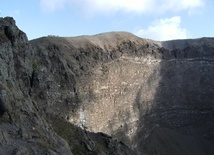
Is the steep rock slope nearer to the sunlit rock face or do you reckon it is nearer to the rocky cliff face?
the rocky cliff face

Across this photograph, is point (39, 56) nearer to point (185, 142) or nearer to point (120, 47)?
point (120, 47)

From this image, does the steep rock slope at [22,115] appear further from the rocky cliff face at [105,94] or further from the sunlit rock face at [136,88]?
the sunlit rock face at [136,88]

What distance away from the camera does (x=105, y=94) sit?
3681cm

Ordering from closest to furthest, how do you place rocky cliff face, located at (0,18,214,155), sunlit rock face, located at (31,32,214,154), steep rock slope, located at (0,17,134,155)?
steep rock slope, located at (0,17,134,155)
rocky cliff face, located at (0,18,214,155)
sunlit rock face, located at (31,32,214,154)

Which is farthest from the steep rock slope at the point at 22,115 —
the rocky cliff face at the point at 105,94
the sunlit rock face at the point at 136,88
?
the sunlit rock face at the point at 136,88

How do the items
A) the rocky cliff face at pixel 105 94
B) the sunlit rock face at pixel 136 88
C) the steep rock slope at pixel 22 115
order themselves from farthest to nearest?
the sunlit rock face at pixel 136 88, the rocky cliff face at pixel 105 94, the steep rock slope at pixel 22 115

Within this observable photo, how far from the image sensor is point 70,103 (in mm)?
31047

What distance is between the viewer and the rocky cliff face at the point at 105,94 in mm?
14203

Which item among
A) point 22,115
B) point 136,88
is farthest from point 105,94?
point 22,115

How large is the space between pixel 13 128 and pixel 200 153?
121 feet

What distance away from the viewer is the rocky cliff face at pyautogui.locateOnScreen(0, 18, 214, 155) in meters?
14.2

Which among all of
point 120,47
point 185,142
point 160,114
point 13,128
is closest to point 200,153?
point 185,142

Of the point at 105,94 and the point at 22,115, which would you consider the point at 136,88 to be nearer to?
the point at 105,94

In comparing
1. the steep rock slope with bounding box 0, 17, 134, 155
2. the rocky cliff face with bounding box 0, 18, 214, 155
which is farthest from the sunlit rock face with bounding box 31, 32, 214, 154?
the steep rock slope with bounding box 0, 17, 134, 155
